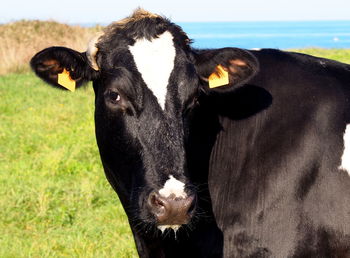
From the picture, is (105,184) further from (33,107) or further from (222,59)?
(33,107)

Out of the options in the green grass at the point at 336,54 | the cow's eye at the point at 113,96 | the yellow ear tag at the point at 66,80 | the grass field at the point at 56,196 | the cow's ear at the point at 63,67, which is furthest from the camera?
the green grass at the point at 336,54

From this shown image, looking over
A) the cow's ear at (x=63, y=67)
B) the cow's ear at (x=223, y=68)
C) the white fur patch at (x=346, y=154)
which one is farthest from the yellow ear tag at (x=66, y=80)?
the white fur patch at (x=346, y=154)

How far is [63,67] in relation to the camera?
4.83 meters

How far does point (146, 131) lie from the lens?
4172mm

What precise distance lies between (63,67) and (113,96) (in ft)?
2.23

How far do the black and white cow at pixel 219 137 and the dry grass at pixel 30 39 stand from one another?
57.8 feet

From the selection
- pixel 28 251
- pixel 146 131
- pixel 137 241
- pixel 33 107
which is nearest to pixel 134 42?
pixel 146 131

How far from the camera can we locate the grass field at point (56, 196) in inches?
264

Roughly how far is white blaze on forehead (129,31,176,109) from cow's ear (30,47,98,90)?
42 centimetres

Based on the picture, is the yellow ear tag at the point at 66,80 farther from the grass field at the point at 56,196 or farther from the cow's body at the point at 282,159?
the cow's body at the point at 282,159

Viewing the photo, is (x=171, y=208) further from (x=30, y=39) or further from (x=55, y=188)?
A: (x=30, y=39)

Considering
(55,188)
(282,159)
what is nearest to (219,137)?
(282,159)

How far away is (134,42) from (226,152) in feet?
3.43

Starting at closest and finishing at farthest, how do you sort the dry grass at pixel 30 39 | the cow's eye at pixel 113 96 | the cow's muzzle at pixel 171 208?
the cow's muzzle at pixel 171 208, the cow's eye at pixel 113 96, the dry grass at pixel 30 39
